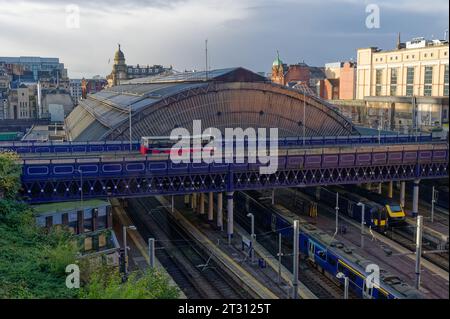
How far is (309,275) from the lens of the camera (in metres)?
34.9

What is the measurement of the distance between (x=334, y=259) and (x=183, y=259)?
1223 centimetres

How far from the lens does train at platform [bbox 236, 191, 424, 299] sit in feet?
86.8

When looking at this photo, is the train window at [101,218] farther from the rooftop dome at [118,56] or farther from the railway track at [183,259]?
the rooftop dome at [118,56]

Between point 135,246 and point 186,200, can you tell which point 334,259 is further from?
point 186,200

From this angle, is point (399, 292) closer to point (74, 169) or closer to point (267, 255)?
point (267, 255)

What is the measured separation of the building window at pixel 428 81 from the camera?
91619mm

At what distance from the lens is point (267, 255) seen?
39094 millimetres

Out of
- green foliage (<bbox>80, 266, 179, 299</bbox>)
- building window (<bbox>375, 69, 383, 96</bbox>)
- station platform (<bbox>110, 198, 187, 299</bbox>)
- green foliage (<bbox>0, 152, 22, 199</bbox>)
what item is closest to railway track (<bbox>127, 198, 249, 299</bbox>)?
station platform (<bbox>110, 198, 187, 299</bbox>)

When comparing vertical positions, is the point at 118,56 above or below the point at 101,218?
above

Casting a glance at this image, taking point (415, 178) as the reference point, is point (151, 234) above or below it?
below

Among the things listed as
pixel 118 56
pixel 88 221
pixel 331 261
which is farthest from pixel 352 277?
pixel 118 56

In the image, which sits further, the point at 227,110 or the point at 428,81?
the point at 428,81
